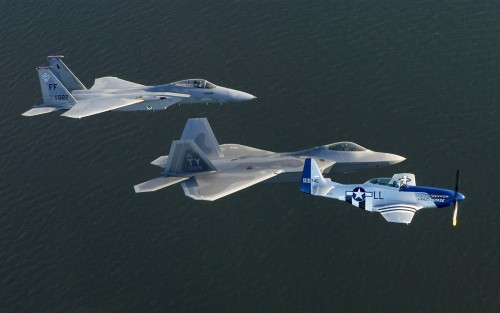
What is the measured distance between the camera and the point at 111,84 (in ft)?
287

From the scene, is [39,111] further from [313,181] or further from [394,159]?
[394,159]

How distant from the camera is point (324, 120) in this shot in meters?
85.2

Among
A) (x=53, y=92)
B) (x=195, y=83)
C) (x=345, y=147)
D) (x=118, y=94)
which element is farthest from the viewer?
(x=195, y=83)

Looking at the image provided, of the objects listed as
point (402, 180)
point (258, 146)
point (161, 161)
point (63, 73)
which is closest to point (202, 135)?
point (161, 161)

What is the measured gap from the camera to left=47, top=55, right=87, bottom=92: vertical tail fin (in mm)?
85500

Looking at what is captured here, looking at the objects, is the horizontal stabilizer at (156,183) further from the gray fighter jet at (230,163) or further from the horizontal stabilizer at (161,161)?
the horizontal stabilizer at (161,161)

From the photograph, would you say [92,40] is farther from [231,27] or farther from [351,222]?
[351,222]

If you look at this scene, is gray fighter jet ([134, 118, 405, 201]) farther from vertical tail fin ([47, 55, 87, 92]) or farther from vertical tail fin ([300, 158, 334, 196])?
vertical tail fin ([47, 55, 87, 92])

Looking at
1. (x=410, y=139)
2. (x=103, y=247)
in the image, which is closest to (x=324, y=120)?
(x=410, y=139)

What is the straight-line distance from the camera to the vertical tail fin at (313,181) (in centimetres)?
7019

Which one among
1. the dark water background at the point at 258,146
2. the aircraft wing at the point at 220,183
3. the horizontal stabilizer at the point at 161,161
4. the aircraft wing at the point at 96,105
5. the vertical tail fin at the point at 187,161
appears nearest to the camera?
the dark water background at the point at 258,146

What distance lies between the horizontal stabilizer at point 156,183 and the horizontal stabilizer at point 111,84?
19.1m

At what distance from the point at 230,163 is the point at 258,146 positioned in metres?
8.93

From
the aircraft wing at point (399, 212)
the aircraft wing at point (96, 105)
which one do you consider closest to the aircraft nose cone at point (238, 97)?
the aircraft wing at point (96, 105)
